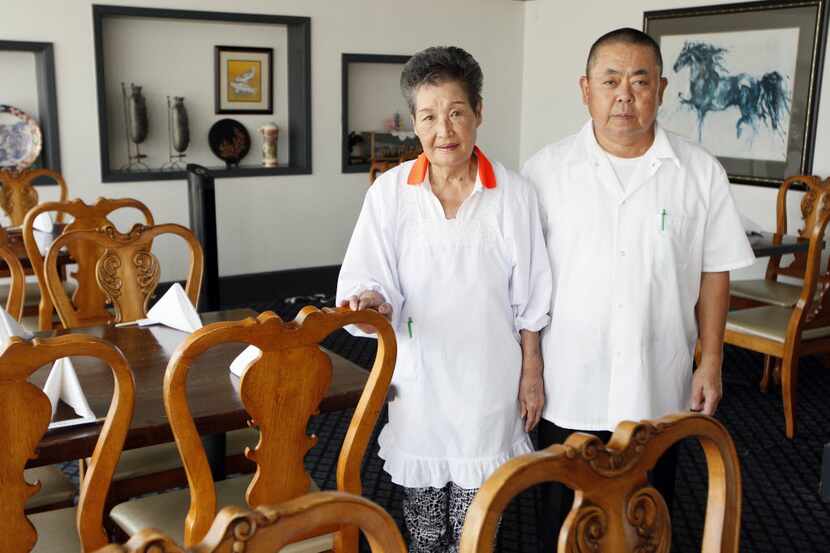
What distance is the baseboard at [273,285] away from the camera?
6020 mm

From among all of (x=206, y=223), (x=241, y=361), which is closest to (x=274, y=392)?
(x=241, y=361)

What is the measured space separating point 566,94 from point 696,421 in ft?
18.9

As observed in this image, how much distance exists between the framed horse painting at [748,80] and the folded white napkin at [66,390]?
4.43 metres

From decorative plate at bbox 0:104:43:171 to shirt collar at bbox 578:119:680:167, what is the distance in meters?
4.35

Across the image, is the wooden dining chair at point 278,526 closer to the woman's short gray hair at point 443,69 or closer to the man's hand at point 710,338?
the woman's short gray hair at point 443,69

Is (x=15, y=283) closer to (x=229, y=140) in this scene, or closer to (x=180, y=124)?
(x=180, y=124)

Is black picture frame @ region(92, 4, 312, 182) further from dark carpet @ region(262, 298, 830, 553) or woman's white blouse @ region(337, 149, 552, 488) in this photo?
woman's white blouse @ region(337, 149, 552, 488)

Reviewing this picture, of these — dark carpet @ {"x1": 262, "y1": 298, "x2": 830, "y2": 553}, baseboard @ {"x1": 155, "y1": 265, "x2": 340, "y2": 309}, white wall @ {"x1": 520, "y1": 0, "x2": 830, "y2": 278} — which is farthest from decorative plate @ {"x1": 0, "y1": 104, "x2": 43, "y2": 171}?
white wall @ {"x1": 520, "y1": 0, "x2": 830, "y2": 278}

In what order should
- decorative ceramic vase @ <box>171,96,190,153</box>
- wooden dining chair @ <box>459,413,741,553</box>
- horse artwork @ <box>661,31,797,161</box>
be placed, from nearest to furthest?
wooden dining chair @ <box>459,413,741,553</box> → horse artwork @ <box>661,31,797,161</box> → decorative ceramic vase @ <box>171,96,190,153</box>

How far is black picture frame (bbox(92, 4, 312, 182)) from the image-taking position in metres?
5.35

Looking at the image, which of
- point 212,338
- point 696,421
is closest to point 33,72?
point 212,338

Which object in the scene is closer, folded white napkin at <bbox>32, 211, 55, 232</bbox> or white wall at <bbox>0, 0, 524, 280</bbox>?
folded white napkin at <bbox>32, 211, 55, 232</bbox>

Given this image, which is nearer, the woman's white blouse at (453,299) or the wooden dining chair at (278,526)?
the wooden dining chair at (278,526)

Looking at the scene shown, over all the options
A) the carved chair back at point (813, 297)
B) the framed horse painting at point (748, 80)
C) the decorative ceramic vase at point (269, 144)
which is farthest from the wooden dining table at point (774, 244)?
the decorative ceramic vase at point (269, 144)
